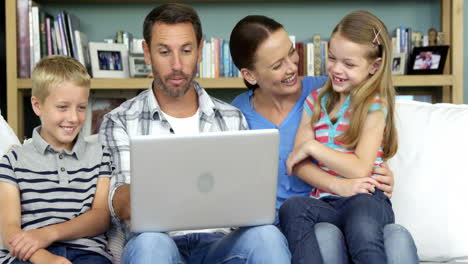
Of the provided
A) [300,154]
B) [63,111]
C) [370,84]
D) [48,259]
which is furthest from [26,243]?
[370,84]

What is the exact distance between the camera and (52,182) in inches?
56.2

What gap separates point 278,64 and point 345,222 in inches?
22.0

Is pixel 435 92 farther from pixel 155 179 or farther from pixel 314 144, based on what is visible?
pixel 155 179

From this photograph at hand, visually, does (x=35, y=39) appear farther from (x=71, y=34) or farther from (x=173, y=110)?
(x=173, y=110)

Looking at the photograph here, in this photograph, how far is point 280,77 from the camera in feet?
5.76

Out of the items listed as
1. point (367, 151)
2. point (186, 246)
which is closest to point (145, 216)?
point (186, 246)

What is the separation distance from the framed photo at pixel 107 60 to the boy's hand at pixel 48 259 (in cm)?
157

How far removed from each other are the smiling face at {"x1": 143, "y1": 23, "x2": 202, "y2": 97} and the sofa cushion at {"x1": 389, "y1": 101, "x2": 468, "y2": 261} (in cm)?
65

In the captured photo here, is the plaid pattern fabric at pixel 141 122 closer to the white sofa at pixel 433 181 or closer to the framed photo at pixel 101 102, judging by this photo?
the white sofa at pixel 433 181

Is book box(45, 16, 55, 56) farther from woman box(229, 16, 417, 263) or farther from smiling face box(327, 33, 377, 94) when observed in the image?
smiling face box(327, 33, 377, 94)

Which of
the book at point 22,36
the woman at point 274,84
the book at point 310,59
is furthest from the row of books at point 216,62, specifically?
the woman at point 274,84

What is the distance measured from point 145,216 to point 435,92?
84.4 inches

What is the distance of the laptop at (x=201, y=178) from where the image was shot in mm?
1126

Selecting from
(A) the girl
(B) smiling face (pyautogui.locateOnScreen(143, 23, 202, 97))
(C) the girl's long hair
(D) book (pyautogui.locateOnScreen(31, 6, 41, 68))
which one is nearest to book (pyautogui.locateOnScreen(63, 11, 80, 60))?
(D) book (pyautogui.locateOnScreen(31, 6, 41, 68))
